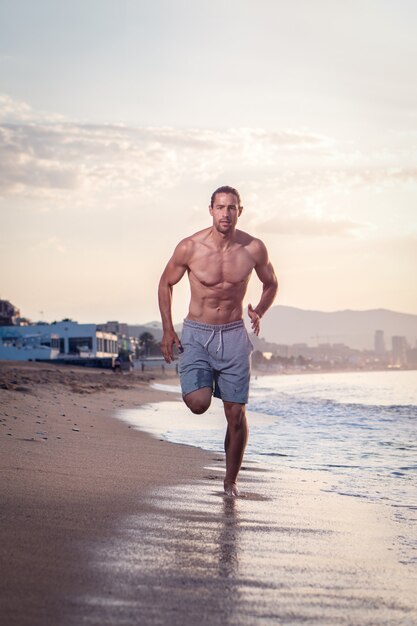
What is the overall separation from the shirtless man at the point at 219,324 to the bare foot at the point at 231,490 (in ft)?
0.24

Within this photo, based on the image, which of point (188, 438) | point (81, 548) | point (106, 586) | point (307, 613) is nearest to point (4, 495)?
point (81, 548)

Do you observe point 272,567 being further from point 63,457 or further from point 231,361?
point 63,457

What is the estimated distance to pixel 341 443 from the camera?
35.8ft

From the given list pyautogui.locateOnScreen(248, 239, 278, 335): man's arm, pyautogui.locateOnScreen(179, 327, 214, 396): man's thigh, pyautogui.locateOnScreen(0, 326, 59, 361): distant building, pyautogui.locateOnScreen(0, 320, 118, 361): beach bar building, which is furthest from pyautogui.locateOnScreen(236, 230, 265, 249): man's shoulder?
pyautogui.locateOnScreen(0, 320, 118, 361): beach bar building

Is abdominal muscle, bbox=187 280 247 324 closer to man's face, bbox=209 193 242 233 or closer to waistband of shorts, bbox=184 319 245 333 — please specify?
waistband of shorts, bbox=184 319 245 333

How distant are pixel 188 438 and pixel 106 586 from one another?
809 cm

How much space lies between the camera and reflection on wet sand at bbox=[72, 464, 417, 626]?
2.91m

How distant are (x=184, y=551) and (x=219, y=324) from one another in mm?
2404

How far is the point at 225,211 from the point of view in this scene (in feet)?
19.0

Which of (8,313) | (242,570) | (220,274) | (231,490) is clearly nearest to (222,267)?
(220,274)

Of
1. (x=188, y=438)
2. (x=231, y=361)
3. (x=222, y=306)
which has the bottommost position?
(x=188, y=438)

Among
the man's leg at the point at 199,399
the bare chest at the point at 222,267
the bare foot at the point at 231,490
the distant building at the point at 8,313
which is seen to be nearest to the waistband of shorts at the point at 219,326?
the bare chest at the point at 222,267

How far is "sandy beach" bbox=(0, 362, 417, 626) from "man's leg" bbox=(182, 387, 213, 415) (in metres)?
0.59

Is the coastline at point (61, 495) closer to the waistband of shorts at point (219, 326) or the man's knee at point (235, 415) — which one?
the man's knee at point (235, 415)
